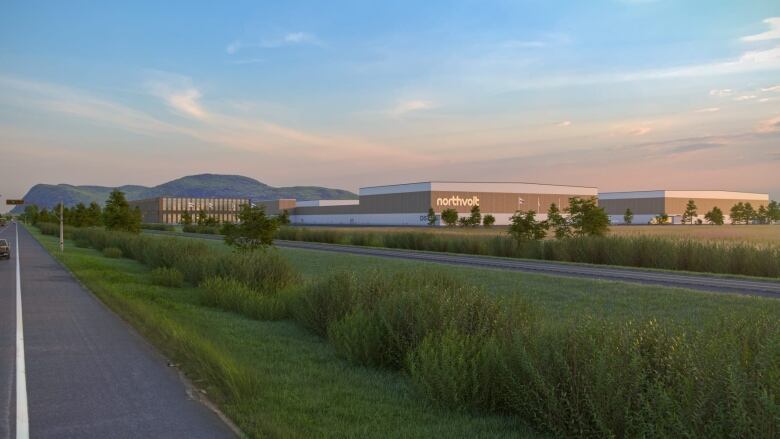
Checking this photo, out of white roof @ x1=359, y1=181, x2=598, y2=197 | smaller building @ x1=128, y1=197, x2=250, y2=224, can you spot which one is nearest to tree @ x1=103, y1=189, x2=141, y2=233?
white roof @ x1=359, y1=181, x2=598, y2=197

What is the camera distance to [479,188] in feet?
382

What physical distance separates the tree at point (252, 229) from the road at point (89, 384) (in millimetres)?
12831

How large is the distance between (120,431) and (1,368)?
14.1ft

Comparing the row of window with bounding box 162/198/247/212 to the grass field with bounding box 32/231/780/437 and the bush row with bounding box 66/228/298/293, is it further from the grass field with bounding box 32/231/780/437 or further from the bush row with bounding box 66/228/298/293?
the grass field with bounding box 32/231/780/437

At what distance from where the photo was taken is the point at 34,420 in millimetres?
6867

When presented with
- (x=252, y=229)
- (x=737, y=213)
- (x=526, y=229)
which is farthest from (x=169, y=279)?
(x=737, y=213)

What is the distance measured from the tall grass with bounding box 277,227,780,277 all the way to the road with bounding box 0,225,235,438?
22.7 meters

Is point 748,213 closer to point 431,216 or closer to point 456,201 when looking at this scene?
point 456,201

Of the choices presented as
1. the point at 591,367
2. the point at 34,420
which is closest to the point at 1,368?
the point at 34,420

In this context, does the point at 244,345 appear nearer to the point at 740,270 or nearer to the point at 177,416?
the point at 177,416

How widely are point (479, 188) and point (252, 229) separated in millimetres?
92002

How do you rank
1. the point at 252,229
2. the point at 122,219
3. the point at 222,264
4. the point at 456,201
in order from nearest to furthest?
the point at 222,264 < the point at 252,229 < the point at 122,219 < the point at 456,201

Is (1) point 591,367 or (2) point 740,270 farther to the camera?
(2) point 740,270

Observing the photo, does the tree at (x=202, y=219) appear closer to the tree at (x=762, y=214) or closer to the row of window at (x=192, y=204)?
the row of window at (x=192, y=204)
